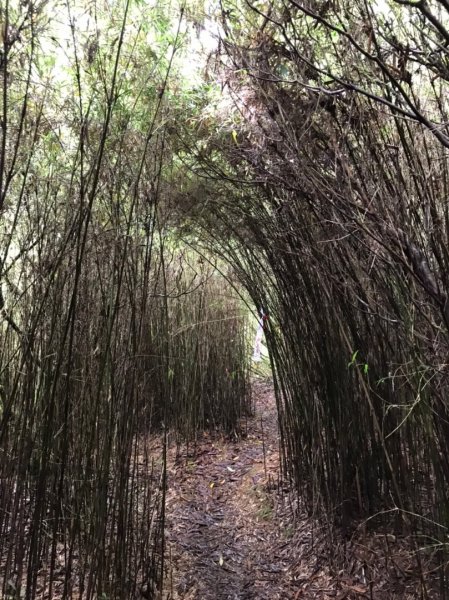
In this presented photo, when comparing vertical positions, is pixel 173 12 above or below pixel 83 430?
above

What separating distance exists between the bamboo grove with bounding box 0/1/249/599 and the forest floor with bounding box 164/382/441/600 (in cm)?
37

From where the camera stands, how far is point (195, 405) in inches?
164

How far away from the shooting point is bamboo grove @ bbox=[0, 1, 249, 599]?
1467 mm

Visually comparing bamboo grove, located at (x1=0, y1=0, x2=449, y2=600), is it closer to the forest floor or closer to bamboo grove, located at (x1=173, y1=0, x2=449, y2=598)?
bamboo grove, located at (x1=173, y1=0, x2=449, y2=598)

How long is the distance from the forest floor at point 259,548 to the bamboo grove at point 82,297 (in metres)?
0.37

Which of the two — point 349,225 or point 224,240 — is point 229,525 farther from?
point 349,225

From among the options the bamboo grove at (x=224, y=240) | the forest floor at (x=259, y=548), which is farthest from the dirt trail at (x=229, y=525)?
the bamboo grove at (x=224, y=240)

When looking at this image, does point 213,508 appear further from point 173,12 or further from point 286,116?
point 173,12

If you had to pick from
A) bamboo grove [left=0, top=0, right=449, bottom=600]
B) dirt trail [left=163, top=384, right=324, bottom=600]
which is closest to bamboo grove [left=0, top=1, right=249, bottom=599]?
bamboo grove [left=0, top=0, right=449, bottom=600]

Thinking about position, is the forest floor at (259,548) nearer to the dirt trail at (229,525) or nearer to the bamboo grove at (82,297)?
the dirt trail at (229,525)

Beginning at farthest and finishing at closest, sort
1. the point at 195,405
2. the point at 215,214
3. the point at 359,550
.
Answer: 1. the point at 195,405
2. the point at 215,214
3. the point at 359,550

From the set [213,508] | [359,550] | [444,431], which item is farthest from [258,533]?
[444,431]

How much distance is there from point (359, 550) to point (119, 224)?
1.74 meters

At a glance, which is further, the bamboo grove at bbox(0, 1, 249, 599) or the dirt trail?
the dirt trail
